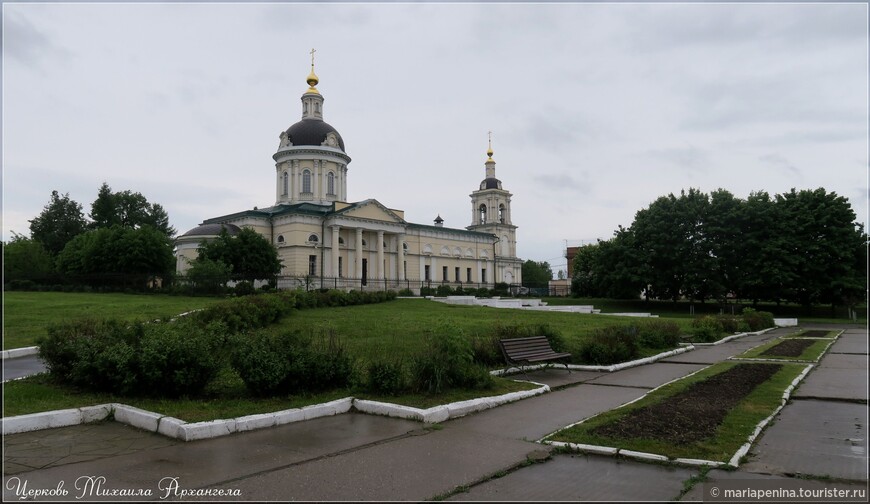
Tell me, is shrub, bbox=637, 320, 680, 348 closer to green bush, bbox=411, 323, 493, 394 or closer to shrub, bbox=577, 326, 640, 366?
shrub, bbox=577, 326, 640, 366

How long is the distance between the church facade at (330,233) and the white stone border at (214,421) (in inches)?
1285

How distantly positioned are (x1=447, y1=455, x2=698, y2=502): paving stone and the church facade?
1402 inches

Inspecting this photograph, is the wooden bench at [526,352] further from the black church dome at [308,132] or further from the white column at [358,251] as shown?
the black church dome at [308,132]

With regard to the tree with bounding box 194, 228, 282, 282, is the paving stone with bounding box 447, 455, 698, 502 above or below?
below

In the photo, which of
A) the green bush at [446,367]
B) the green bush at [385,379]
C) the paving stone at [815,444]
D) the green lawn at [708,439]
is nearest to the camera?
the paving stone at [815,444]

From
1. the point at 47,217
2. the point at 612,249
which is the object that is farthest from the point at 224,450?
the point at 47,217

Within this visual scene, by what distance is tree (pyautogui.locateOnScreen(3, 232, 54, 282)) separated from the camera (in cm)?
3622

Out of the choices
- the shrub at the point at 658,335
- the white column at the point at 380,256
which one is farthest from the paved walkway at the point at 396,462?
the white column at the point at 380,256

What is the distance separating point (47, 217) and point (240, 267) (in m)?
43.3

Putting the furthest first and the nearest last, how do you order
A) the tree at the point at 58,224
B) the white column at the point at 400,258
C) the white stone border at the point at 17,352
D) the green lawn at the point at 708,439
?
the tree at the point at 58,224, the white column at the point at 400,258, the white stone border at the point at 17,352, the green lawn at the point at 708,439

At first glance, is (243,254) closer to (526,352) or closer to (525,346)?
(525,346)

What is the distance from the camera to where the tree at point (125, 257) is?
35.0 meters

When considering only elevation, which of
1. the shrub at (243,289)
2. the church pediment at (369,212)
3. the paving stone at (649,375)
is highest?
the church pediment at (369,212)

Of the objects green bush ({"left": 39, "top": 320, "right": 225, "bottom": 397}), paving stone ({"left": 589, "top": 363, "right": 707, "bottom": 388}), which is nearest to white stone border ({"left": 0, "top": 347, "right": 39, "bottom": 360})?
green bush ({"left": 39, "top": 320, "right": 225, "bottom": 397})
